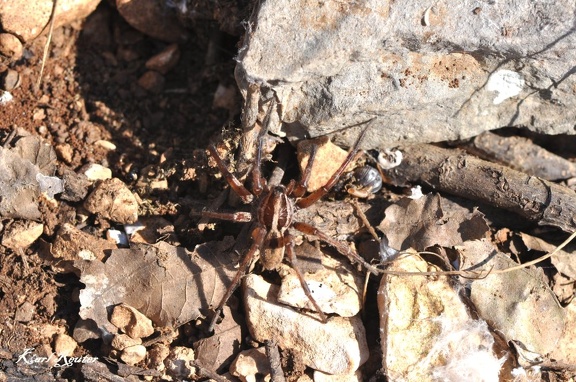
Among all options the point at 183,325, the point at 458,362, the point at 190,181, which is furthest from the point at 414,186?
the point at 183,325

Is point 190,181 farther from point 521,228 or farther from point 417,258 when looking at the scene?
point 521,228

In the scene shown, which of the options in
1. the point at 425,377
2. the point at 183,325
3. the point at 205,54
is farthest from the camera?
the point at 205,54

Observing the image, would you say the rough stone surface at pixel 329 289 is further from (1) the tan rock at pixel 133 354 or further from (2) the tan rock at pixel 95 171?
(2) the tan rock at pixel 95 171

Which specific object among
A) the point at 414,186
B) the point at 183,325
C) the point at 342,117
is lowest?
the point at 183,325

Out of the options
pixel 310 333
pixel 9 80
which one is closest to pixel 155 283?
pixel 310 333

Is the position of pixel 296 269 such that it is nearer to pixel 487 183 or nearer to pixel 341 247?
pixel 341 247

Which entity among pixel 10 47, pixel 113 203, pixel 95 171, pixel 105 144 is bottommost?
pixel 113 203

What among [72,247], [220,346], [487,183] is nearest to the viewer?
[220,346]

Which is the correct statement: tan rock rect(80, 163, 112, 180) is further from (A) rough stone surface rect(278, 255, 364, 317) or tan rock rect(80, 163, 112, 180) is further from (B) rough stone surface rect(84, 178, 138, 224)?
(A) rough stone surface rect(278, 255, 364, 317)
